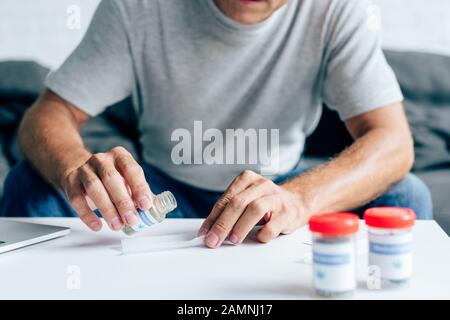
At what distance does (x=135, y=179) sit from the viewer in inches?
31.1

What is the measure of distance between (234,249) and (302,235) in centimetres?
12

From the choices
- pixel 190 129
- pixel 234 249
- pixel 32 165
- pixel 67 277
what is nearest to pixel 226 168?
pixel 190 129

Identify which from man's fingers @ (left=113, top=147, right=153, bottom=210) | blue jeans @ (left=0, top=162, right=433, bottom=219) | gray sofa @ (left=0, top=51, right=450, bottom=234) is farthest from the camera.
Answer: gray sofa @ (left=0, top=51, right=450, bottom=234)

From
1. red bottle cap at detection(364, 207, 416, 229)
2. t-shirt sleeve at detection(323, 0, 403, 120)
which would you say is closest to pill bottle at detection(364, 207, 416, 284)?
red bottle cap at detection(364, 207, 416, 229)

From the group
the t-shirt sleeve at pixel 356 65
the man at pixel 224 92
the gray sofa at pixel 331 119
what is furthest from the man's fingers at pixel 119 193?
the gray sofa at pixel 331 119

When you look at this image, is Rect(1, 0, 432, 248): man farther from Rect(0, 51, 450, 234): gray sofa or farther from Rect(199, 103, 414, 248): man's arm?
Rect(0, 51, 450, 234): gray sofa

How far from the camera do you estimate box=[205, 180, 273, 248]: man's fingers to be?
0.78 m

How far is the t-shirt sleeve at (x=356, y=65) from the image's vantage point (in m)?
1.18

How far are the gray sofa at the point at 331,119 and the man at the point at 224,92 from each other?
1.61 feet

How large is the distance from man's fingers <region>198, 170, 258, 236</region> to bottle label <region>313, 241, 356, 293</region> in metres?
0.21

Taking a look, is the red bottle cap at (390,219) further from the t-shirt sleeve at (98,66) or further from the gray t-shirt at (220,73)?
the t-shirt sleeve at (98,66)

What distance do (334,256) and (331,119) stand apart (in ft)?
4.21

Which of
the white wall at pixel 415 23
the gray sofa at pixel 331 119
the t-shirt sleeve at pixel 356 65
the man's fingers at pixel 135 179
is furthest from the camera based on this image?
the white wall at pixel 415 23

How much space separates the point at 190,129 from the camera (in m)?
1.29
